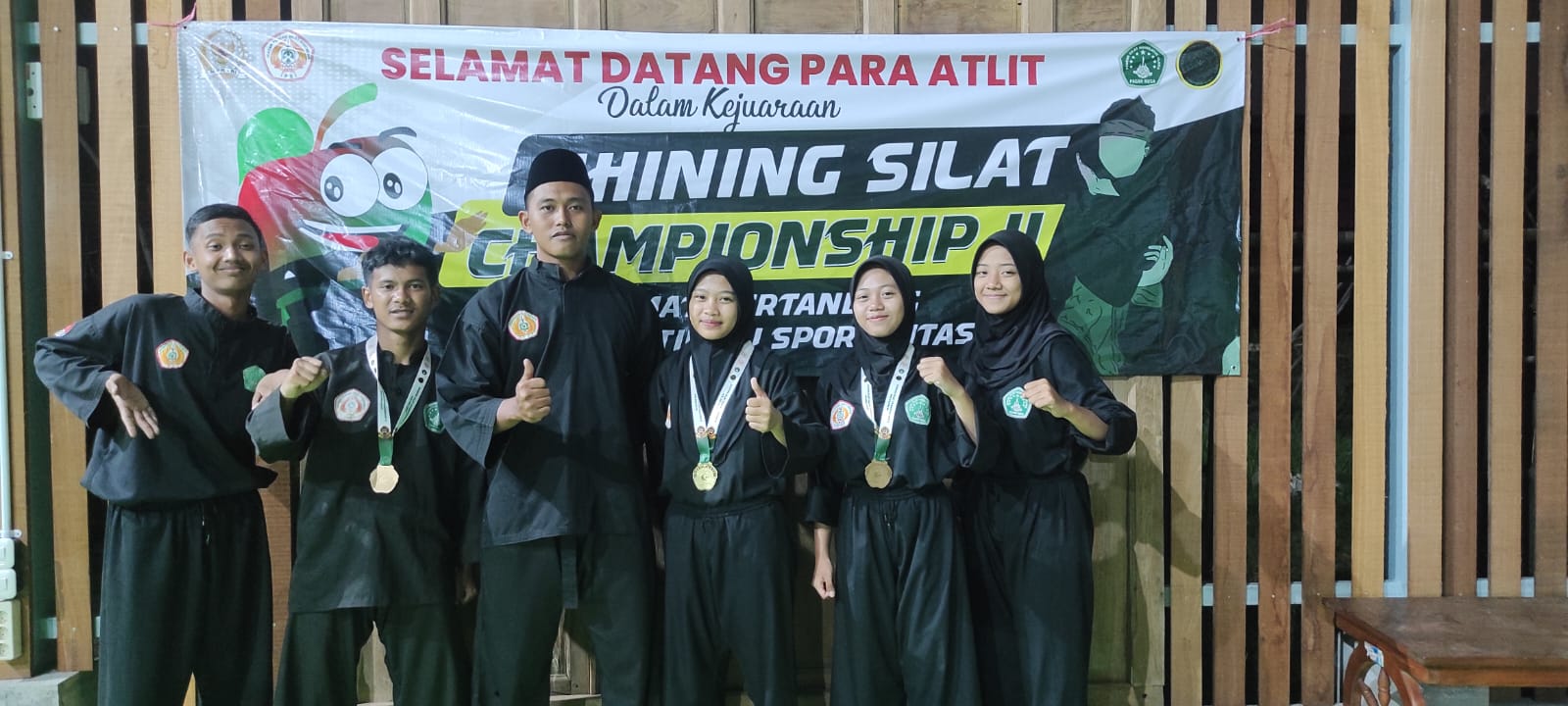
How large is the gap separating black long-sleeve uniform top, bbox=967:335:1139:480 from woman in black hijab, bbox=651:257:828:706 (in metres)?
0.63

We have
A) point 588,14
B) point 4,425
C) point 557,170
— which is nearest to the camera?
point 557,170

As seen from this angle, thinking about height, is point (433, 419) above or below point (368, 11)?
below

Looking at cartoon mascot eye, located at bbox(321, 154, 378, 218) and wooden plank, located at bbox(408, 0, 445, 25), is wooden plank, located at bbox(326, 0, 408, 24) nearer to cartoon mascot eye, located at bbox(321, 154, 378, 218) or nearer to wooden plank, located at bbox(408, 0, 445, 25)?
wooden plank, located at bbox(408, 0, 445, 25)

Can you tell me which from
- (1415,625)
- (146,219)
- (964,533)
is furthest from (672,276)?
(1415,625)

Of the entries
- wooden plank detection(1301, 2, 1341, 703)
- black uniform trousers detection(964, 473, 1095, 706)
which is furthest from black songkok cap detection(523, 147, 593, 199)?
wooden plank detection(1301, 2, 1341, 703)

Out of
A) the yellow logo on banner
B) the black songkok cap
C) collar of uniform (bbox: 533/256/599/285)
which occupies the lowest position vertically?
collar of uniform (bbox: 533/256/599/285)

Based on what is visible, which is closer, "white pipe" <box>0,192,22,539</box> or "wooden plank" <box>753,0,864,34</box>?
"white pipe" <box>0,192,22,539</box>

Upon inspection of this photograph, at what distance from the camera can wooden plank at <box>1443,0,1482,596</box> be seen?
3693mm

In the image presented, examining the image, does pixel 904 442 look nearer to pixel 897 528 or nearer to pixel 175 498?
pixel 897 528

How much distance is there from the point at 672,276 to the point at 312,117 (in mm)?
1520

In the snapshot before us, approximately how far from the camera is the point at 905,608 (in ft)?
9.75

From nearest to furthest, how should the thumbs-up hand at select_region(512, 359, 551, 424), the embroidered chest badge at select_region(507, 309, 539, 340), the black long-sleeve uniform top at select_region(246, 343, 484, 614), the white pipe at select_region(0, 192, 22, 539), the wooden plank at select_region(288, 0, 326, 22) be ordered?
the thumbs-up hand at select_region(512, 359, 551, 424)
the black long-sleeve uniform top at select_region(246, 343, 484, 614)
the embroidered chest badge at select_region(507, 309, 539, 340)
the white pipe at select_region(0, 192, 22, 539)
the wooden plank at select_region(288, 0, 326, 22)

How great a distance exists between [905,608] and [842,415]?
671mm

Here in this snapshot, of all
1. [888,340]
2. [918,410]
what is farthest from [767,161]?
[918,410]
